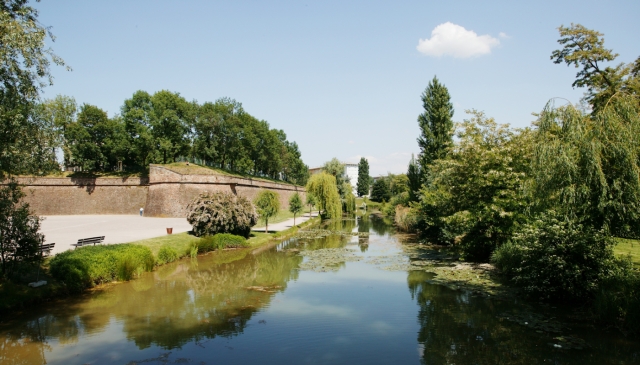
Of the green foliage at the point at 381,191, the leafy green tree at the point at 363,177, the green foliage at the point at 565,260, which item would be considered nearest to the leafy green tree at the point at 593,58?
the green foliage at the point at 565,260

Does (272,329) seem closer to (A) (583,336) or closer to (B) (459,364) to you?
(B) (459,364)

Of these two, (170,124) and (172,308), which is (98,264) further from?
(170,124)

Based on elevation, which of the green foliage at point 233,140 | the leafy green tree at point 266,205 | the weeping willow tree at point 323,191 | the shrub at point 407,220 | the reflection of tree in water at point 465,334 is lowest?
the reflection of tree in water at point 465,334

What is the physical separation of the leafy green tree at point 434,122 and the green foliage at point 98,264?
796 inches

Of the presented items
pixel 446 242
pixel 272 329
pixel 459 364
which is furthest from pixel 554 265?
pixel 446 242

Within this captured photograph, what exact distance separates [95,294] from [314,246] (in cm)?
1202

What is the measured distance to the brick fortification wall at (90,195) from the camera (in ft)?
128

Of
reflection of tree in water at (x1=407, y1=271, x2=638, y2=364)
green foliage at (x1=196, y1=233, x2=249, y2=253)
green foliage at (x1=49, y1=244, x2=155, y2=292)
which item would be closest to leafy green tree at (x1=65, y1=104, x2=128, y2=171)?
green foliage at (x1=196, y1=233, x2=249, y2=253)

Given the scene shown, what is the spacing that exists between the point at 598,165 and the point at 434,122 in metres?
22.2

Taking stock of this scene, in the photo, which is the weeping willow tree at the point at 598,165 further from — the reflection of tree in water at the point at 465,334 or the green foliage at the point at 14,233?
the green foliage at the point at 14,233

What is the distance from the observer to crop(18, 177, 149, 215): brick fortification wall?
1540 inches

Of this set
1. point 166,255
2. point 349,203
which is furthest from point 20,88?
point 349,203

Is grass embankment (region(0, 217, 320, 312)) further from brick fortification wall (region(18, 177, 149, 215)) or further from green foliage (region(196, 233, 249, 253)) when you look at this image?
brick fortification wall (region(18, 177, 149, 215))

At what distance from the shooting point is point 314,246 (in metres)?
21.8
